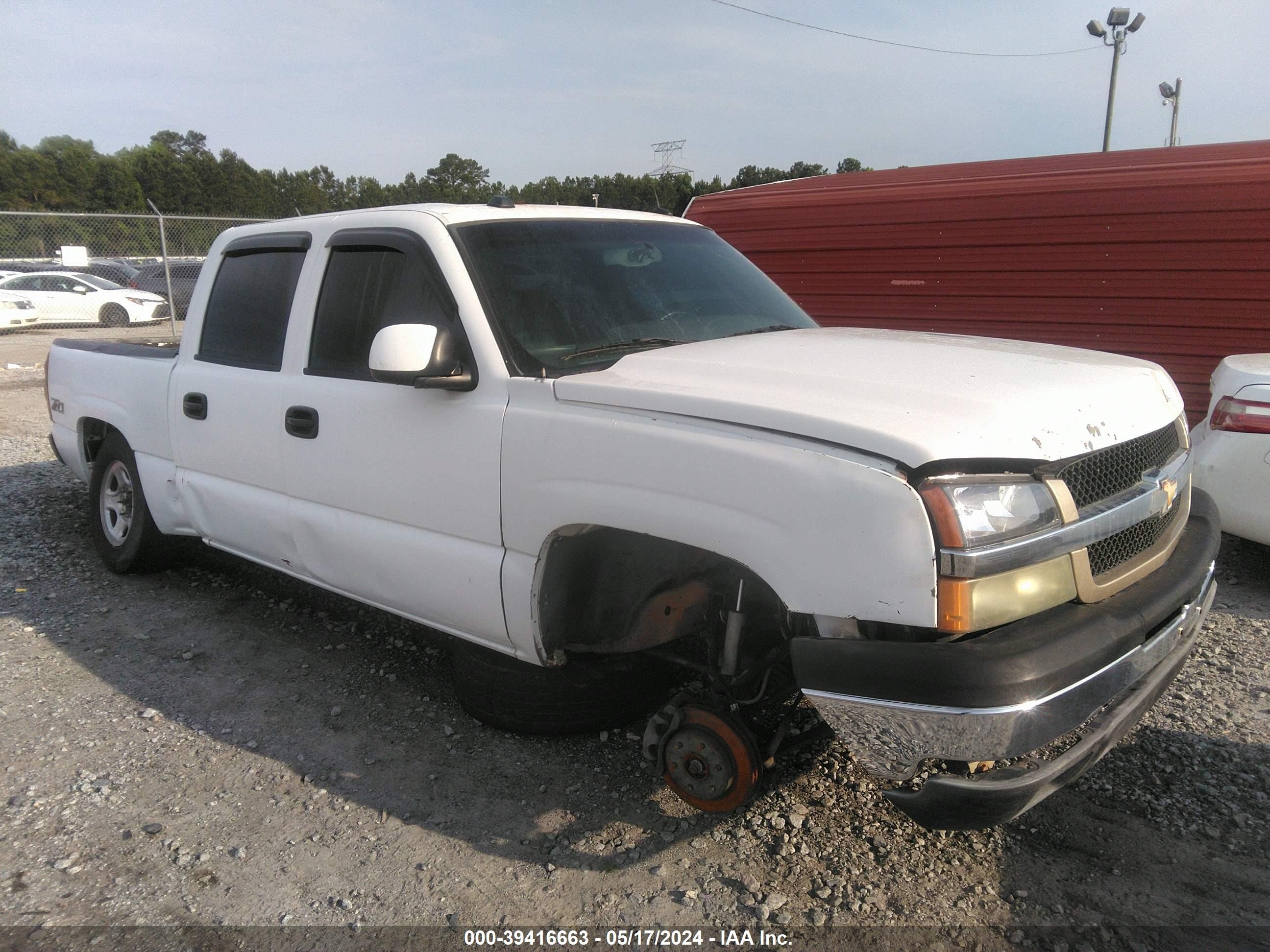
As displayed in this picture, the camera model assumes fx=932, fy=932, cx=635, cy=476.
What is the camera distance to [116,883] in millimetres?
2676

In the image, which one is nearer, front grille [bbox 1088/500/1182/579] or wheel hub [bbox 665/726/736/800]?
front grille [bbox 1088/500/1182/579]

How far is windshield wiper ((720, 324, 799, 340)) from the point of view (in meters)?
3.38

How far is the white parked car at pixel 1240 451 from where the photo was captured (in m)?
4.37

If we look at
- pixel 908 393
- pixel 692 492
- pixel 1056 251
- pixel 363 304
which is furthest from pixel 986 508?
pixel 1056 251

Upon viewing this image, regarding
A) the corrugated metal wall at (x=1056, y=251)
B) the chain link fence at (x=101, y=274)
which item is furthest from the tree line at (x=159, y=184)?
the corrugated metal wall at (x=1056, y=251)

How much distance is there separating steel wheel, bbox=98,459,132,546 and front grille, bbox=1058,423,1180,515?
15.3ft

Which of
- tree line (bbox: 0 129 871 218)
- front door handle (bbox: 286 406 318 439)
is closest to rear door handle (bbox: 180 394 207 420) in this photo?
front door handle (bbox: 286 406 318 439)

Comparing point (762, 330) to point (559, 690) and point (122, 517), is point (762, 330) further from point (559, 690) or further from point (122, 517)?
point (122, 517)

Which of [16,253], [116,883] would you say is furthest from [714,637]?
[16,253]

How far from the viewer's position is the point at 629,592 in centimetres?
290

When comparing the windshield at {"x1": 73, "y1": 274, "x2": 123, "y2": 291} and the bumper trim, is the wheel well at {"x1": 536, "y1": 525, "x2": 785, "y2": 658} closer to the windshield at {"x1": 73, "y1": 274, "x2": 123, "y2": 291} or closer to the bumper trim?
the bumper trim

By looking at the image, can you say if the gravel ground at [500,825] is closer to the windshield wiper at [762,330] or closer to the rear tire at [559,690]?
the rear tire at [559,690]

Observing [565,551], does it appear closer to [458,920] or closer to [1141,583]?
[458,920]

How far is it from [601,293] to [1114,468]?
170 cm
